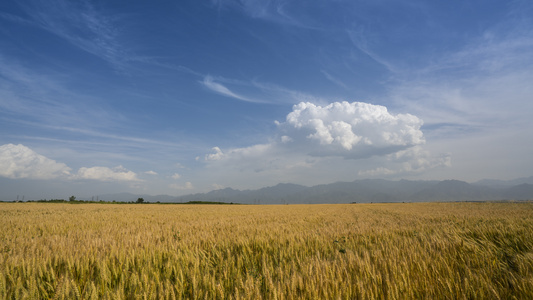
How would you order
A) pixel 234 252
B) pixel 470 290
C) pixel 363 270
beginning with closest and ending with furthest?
pixel 470 290
pixel 363 270
pixel 234 252

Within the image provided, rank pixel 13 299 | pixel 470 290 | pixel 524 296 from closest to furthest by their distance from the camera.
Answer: pixel 524 296 < pixel 470 290 < pixel 13 299

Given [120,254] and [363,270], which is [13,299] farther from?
[363,270]

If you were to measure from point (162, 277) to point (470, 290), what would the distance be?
341 cm

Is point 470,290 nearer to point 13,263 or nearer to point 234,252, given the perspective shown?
point 234,252

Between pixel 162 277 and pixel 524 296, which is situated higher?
pixel 524 296

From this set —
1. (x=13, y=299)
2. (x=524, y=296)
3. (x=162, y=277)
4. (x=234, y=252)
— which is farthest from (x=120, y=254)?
(x=524, y=296)

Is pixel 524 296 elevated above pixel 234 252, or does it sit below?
above

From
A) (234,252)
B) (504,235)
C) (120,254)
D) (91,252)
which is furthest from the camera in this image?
(504,235)

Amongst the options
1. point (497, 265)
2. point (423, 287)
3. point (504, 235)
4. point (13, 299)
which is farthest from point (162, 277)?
point (504, 235)

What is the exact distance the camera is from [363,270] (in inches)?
107

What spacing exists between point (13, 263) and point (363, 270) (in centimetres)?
458

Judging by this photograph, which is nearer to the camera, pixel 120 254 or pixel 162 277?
pixel 162 277

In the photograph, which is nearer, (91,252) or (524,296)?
(524,296)

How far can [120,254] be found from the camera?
12.1 feet
